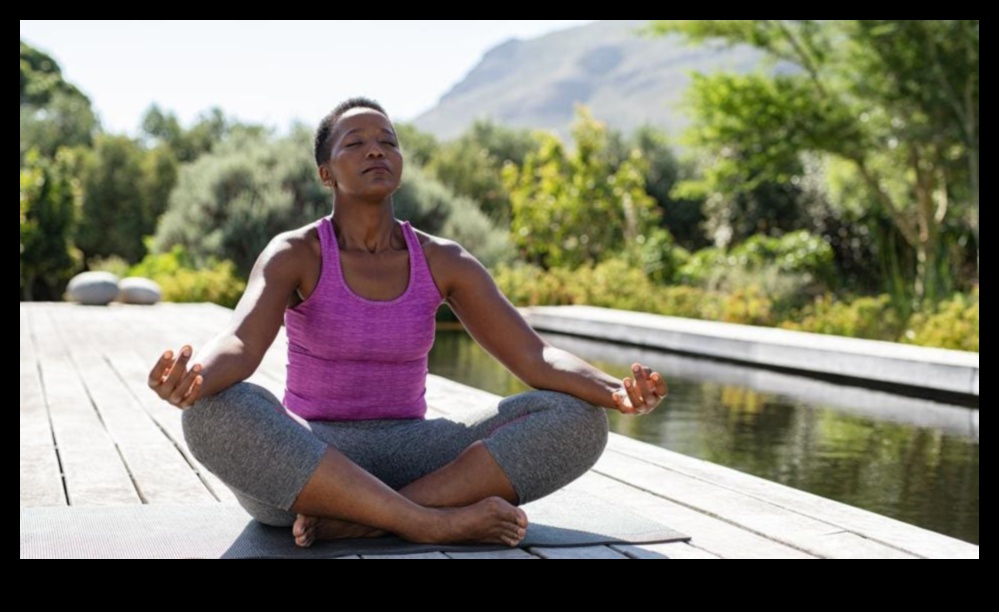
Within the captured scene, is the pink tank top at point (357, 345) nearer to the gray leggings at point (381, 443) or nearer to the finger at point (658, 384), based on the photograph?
the gray leggings at point (381, 443)

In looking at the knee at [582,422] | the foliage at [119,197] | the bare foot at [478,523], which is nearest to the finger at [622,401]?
the knee at [582,422]

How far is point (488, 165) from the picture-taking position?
977 inches

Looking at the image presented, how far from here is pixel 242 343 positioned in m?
2.55

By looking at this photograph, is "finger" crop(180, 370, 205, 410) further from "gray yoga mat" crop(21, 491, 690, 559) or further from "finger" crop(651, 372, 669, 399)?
"finger" crop(651, 372, 669, 399)

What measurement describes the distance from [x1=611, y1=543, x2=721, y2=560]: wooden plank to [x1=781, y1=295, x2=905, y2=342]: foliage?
8247mm

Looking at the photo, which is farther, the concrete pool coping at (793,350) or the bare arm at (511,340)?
the concrete pool coping at (793,350)

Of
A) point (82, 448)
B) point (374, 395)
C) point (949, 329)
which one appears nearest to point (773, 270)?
point (949, 329)

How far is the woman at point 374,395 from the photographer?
8.18 ft

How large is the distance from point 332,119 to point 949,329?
7768 mm

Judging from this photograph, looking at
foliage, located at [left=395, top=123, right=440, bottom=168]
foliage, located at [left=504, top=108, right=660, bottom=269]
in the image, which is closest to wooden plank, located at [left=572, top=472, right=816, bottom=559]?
foliage, located at [left=504, top=108, right=660, bottom=269]

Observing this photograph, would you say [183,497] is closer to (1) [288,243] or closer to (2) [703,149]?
(1) [288,243]

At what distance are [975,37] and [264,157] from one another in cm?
877

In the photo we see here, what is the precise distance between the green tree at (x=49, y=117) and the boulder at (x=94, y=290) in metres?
12.8

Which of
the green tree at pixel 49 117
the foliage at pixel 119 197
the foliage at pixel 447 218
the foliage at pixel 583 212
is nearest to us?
the foliage at pixel 447 218
